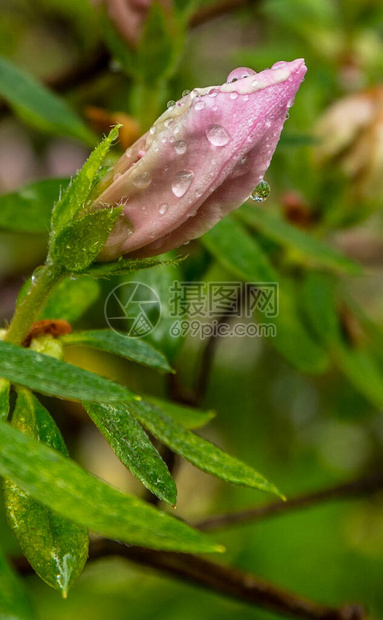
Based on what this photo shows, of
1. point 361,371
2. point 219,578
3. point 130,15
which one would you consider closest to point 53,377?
point 219,578

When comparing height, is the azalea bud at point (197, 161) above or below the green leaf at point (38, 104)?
below

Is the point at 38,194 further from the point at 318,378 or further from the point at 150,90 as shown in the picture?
the point at 318,378

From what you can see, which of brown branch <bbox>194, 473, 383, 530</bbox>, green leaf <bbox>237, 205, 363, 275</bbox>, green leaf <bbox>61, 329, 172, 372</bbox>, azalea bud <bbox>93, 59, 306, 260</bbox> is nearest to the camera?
azalea bud <bbox>93, 59, 306, 260</bbox>

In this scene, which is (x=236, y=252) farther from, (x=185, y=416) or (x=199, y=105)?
(x=199, y=105)

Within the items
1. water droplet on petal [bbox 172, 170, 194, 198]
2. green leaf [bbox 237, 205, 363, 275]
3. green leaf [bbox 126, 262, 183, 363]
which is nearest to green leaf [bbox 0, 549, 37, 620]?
water droplet on petal [bbox 172, 170, 194, 198]

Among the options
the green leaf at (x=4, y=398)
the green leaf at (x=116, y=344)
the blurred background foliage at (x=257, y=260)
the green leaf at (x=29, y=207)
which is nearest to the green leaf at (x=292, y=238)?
the blurred background foliage at (x=257, y=260)

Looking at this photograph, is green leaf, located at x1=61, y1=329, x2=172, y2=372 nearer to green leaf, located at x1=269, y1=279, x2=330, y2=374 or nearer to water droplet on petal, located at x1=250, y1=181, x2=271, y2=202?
water droplet on petal, located at x1=250, y1=181, x2=271, y2=202

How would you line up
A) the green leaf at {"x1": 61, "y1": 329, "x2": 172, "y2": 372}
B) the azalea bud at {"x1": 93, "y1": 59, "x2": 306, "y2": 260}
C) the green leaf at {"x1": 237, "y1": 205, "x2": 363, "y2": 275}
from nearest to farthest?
the azalea bud at {"x1": 93, "y1": 59, "x2": 306, "y2": 260} < the green leaf at {"x1": 61, "y1": 329, "x2": 172, "y2": 372} < the green leaf at {"x1": 237, "y1": 205, "x2": 363, "y2": 275}

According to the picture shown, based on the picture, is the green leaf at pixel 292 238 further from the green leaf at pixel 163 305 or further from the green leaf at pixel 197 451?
the green leaf at pixel 197 451
